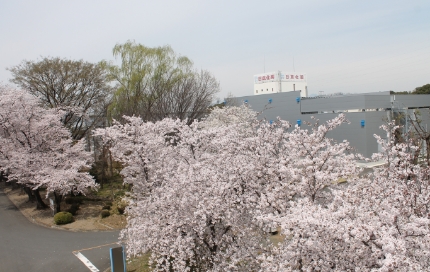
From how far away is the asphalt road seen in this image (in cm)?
1448

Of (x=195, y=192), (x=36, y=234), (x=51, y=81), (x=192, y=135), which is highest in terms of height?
(x=51, y=81)

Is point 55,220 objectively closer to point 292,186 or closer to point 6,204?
point 6,204

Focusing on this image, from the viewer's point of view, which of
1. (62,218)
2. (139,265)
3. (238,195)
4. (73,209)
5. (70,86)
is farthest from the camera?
(70,86)

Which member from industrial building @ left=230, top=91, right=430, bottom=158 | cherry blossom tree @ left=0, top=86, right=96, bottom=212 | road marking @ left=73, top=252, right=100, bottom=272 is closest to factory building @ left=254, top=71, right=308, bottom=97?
industrial building @ left=230, top=91, right=430, bottom=158

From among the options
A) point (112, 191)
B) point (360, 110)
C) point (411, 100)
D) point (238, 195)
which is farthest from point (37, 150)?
point (411, 100)

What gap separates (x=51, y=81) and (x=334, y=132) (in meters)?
23.1

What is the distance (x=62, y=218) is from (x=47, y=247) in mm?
3194

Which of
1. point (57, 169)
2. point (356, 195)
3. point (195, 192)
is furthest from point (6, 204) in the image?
point (356, 195)

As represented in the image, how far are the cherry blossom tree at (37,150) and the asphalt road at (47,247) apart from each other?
230 cm

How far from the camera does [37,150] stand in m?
21.3

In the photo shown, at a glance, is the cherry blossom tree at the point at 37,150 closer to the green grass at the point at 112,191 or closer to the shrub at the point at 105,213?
the shrub at the point at 105,213

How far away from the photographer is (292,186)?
8586 millimetres

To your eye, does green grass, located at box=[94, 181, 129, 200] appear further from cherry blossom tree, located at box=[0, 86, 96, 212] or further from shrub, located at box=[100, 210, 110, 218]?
shrub, located at box=[100, 210, 110, 218]

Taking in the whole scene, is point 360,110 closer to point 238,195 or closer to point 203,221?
point 238,195
